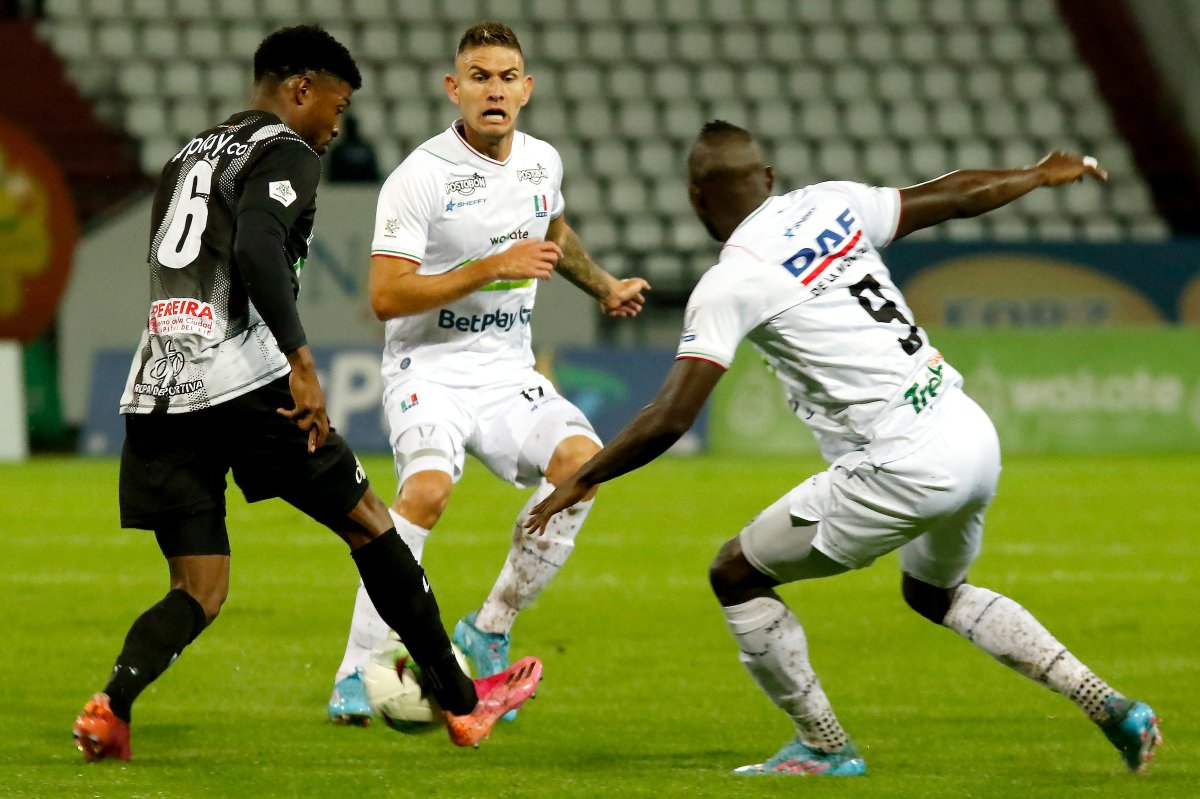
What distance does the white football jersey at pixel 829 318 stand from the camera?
4910 mm

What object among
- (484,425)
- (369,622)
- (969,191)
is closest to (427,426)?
(484,425)

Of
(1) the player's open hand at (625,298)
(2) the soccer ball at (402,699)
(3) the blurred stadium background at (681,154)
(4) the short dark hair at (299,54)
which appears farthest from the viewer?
(3) the blurred stadium background at (681,154)

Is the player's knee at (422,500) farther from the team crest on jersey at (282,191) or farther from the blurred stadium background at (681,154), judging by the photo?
the blurred stadium background at (681,154)

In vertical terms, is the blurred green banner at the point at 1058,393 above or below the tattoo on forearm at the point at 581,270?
below

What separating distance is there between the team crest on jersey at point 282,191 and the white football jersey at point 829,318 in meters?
1.14

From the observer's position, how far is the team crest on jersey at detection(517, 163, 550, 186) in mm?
6715

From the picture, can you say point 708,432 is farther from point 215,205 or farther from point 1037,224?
point 215,205

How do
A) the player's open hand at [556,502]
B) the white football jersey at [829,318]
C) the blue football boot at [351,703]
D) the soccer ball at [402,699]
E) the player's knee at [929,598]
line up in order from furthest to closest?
the blue football boot at [351,703]
the soccer ball at [402,699]
the player's knee at [929,598]
the white football jersey at [829,318]
the player's open hand at [556,502]

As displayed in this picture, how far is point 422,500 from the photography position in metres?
6.20

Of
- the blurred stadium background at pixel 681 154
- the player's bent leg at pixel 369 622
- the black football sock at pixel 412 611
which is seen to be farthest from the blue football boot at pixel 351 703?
the blurred stadium background at pixel 681 154

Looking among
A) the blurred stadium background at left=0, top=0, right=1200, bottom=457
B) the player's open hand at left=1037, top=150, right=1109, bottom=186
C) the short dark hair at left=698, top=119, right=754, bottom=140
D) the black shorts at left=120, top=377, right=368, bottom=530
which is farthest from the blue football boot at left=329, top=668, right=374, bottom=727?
the blurred stadium background at left=0, top=0, right=1200, bottom=457

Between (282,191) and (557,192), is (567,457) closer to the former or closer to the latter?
(557,192)

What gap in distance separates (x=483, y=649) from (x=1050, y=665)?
2.15 meters

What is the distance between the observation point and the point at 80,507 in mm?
12898
